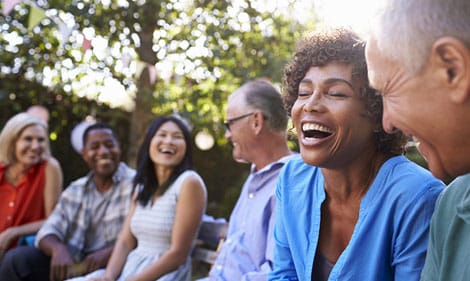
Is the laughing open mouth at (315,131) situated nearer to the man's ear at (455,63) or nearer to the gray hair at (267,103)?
the man's ear at (455,63)

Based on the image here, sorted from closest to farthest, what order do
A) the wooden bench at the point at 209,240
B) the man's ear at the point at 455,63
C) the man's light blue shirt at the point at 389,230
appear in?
the man's ear at the point at 455,63 < the man's light blue shirt at the point at 389,230 < the wooden bench at the point at 209,240

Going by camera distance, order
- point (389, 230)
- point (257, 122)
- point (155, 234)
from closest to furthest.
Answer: point (389, 230) → point (257, 122) → point (155, 234)

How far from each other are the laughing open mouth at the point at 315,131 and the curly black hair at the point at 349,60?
16 centimetres

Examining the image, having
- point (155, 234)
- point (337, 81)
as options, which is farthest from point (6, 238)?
point (337, 81)

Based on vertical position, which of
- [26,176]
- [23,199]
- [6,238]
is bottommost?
[6,238]

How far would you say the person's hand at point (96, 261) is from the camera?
4031mm

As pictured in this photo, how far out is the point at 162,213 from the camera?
3.65m

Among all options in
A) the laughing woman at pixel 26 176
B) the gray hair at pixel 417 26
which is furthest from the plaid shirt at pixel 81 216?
the gray hair at pixel 417 26

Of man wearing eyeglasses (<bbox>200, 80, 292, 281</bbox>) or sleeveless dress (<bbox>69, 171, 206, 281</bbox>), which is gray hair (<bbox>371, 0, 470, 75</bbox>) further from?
sleeveless dress (<bbox>69, 171, 206, 281</bbox>)

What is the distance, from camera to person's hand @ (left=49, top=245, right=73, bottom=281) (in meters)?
3.98

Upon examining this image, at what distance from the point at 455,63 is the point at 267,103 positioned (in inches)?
90.5

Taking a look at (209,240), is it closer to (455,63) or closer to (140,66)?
(455,63)

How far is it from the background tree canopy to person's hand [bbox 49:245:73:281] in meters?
2.69

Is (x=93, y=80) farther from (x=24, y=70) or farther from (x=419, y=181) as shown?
(x=419, y=181)
